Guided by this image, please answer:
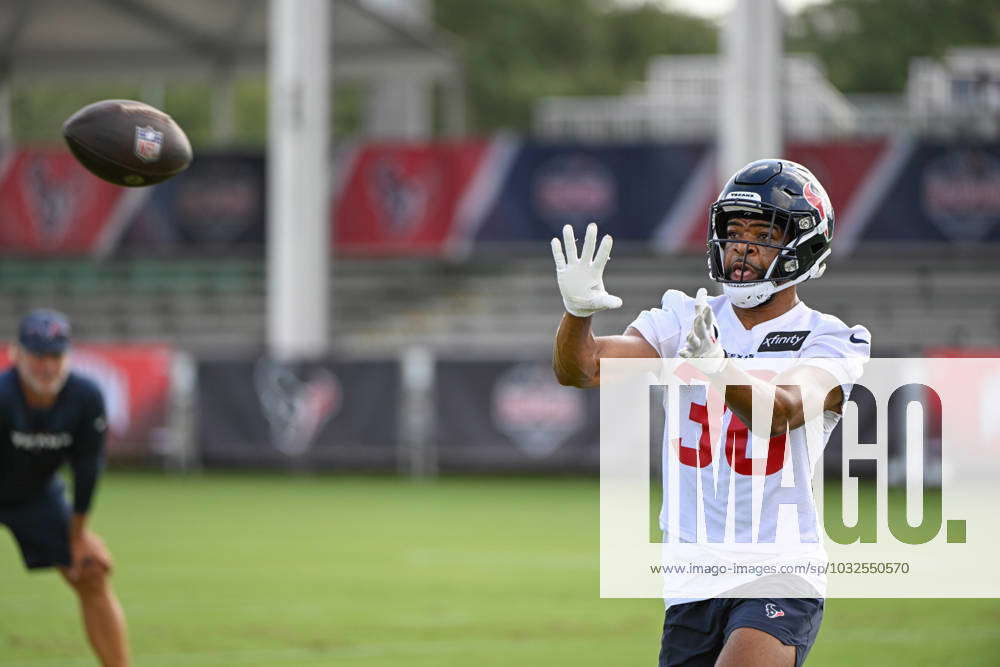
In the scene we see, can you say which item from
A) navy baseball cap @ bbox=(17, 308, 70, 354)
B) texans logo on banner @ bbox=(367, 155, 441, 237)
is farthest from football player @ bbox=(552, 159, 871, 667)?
texans logo on banner @ bbox=(367, 155, 441, 237)

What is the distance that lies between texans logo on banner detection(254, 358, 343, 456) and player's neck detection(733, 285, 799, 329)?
14.2 meters

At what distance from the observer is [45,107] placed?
5300 cm

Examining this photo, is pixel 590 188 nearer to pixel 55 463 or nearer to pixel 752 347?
pixel 55 463

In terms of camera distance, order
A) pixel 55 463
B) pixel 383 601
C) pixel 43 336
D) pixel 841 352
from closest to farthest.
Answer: pixel 841 352 < pixel 43 336 < pixel 55 463 < pixel 383 601

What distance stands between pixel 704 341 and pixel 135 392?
16.0 metres

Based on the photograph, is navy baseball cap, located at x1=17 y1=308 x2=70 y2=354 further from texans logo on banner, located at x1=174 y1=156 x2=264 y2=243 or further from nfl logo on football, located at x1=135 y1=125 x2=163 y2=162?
texans logo on banner, located at x1=174 y1=156 x2=264 y2=243

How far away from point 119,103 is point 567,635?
4.53 meters

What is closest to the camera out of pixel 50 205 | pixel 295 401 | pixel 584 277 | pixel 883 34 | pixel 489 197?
pixel 584 277

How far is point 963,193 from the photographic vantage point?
73.0ft

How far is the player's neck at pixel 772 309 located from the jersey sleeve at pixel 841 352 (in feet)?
0.54

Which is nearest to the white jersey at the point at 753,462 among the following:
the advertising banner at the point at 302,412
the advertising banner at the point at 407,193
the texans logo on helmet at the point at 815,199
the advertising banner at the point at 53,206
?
the texans logo on helmet at the point at 815,199

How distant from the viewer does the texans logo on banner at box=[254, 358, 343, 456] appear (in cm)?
1859

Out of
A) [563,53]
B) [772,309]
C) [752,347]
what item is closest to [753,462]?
[752,347]

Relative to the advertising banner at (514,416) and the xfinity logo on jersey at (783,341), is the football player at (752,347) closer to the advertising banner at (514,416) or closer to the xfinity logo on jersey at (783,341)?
the xfinity logo on jersey at (783,341)
